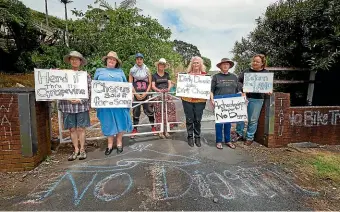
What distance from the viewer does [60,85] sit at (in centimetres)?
448

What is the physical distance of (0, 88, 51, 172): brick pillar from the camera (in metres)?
4.11

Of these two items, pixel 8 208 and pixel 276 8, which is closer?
pixel 8 208

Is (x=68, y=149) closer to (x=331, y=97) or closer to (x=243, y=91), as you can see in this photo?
(x=243, y=91)

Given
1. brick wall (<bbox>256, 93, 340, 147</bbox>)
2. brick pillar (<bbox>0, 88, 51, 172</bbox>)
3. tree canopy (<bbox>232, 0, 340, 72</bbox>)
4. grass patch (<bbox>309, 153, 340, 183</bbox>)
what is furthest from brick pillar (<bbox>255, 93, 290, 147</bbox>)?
brick pillar (<bbox>0, 88, 51, 172</bbox>)

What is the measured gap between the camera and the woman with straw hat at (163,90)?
5.60 m

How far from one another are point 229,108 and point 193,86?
850 mm

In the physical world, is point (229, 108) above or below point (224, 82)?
below

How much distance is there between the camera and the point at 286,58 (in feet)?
27.3

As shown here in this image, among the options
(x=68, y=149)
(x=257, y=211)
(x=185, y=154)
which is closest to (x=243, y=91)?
(x=185, y=154)

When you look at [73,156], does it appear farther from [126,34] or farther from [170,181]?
[126,34]

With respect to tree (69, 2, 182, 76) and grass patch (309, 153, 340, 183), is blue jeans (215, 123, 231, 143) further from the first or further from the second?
tree (69, 2, 182, 76)

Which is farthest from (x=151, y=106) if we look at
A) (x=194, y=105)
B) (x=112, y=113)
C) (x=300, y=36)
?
(x=300, y=36)

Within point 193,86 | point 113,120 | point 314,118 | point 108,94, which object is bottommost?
point 314,118

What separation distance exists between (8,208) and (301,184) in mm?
3914
